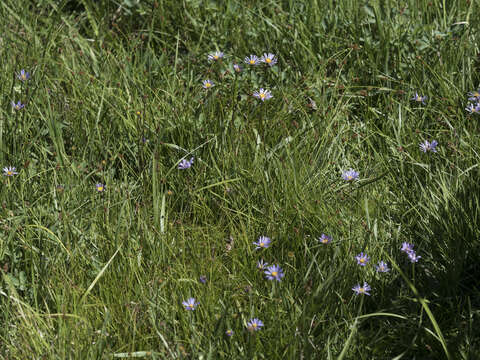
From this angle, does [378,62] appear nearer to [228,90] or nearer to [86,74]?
[228,90]

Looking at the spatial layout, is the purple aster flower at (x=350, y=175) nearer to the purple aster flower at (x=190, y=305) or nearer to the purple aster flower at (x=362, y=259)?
the purple aster flower at (x=362, y=259)

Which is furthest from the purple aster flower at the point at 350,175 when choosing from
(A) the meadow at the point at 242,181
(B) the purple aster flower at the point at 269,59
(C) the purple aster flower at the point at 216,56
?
(C) the purple aster flower at the point at 216,56

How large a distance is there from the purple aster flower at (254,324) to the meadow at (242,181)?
0.01m

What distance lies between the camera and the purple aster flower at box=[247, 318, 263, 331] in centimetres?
187

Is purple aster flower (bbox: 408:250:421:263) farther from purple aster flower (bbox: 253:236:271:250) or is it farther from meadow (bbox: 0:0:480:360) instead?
purple aster flower (bbox: 253:236:271:250)

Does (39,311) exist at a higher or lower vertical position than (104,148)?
lower

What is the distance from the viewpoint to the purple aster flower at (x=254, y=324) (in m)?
1.87

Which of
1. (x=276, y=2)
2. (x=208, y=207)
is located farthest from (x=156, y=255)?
(x=276, y=2)

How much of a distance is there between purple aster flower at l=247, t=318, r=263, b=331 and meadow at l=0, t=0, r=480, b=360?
0.01 metres

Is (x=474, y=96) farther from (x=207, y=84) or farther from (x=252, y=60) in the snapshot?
(x=207, y=84)

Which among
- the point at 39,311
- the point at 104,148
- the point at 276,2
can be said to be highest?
the point at 276,2

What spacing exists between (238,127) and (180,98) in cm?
33

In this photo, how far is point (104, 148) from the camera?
2854 mm

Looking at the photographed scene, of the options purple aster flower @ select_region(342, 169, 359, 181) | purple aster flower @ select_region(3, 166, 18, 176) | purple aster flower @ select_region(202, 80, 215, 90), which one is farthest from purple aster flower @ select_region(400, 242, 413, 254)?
purple aster flower @ select_region(3, 166, 18, 176)
